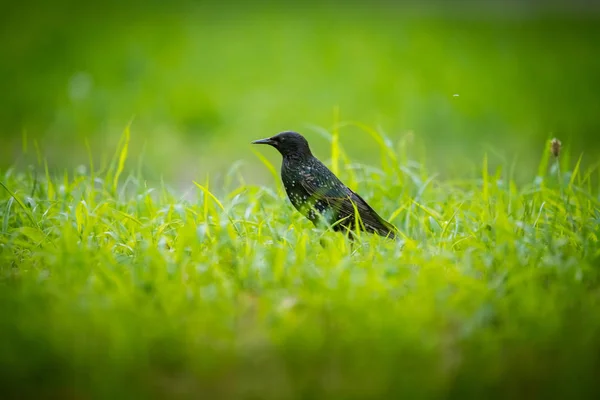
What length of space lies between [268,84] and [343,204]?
6381mm

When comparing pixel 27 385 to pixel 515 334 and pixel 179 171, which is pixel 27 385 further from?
pixel 179 171

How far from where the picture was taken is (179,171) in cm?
724

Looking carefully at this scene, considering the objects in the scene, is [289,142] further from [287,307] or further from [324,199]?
[287,307]

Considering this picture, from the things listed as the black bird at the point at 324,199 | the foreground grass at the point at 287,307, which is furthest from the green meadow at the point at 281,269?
the black bird at the point at 324,199

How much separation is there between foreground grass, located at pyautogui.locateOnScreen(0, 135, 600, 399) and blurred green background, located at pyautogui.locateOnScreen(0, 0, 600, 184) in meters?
2.08

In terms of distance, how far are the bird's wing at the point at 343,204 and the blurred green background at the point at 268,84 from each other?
1358 millimetres

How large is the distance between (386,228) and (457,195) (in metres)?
0.95

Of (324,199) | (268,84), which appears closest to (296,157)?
(324,199)

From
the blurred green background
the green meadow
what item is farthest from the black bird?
the blurred green background

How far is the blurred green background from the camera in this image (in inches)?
317

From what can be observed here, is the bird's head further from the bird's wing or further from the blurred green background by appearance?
the blurred green background

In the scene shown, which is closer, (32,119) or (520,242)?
(520,242)

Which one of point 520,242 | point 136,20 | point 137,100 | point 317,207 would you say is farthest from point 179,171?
point 136,20

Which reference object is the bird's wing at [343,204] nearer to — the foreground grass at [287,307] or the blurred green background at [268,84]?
the foreground grass at [287,307]
